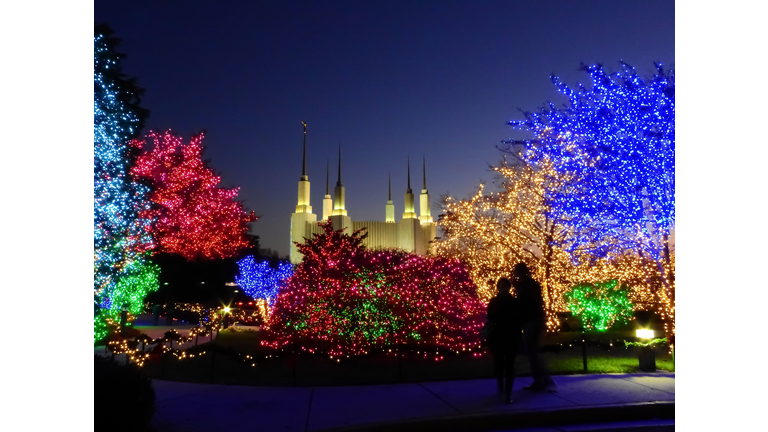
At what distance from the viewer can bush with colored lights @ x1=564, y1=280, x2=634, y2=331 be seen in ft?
47.1

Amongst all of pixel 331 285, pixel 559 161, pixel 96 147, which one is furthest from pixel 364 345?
pixel 559 161

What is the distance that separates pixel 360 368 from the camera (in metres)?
9.00

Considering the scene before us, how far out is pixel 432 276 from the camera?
10219 mm

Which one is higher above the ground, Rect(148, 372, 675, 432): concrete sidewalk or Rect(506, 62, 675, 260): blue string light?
Rect(506, 62, 675, 260): blue string light

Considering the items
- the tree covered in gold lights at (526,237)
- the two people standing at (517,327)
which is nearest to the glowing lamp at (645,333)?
the two people standing at (517,327)

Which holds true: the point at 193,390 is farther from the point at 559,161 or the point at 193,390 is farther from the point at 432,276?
the point at 559,161

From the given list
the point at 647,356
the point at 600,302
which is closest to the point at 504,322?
the point at 647,356

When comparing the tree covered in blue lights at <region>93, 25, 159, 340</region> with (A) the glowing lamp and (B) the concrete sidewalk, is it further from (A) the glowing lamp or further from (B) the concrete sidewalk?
(A) the glowing lamp

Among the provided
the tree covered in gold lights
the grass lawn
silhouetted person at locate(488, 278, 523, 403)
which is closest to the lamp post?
the grass lawn

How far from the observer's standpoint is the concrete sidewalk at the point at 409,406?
544 cm

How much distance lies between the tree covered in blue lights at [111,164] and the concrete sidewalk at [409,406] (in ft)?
14.4

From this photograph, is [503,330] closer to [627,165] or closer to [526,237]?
[627,165]

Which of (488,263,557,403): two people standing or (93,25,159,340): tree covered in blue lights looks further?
(93,25,159,340): tree covered in blue lights

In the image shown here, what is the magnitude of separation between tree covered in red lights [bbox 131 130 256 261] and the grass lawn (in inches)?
662
